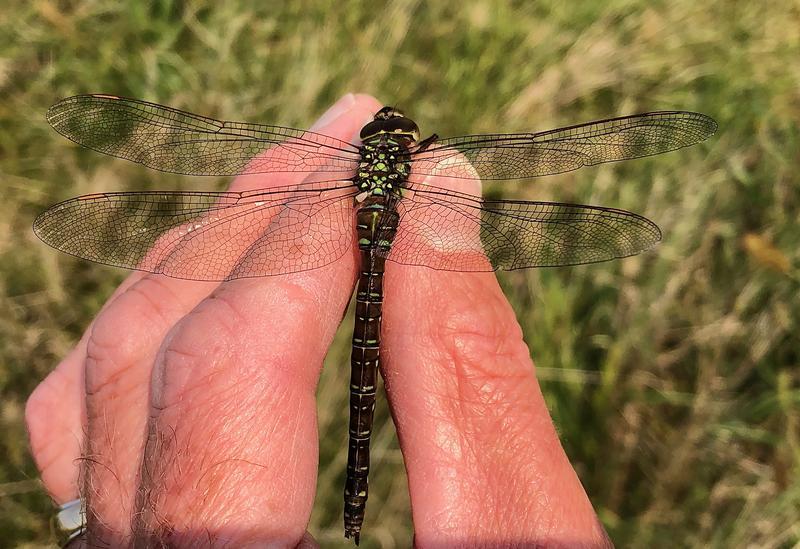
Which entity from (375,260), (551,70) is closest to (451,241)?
(375,260)

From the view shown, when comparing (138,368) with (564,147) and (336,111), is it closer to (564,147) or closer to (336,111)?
(336,111)

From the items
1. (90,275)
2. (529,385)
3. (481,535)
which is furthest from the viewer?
(90,275)

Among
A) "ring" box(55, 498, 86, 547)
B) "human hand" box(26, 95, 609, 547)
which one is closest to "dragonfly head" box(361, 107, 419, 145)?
"human hand" box(26, 95, 609, 547)

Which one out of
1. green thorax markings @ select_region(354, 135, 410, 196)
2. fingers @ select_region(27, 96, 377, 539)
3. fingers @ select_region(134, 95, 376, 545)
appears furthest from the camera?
green thorax markings @ select_region(354, 135, 410, 196)

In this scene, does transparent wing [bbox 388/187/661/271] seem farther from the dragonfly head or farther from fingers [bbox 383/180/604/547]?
the dragonfly head

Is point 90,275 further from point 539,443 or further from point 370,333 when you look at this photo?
point 539,443

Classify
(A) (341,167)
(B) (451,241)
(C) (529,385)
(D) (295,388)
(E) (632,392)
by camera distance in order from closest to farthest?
(D) (295,388), (C) (529,385), (B) (451,241), (A) (341,167), (E) (632,392)

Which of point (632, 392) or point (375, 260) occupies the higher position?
point (375, 260)
